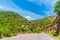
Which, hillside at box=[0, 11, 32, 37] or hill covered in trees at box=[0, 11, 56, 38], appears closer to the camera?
hillside at box=[0, 11, 32, 37]

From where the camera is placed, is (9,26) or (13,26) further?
(13,26)

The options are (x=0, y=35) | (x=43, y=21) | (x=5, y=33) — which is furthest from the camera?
(x=43, y=21)

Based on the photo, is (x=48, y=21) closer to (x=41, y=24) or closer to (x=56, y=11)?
(x=41, y=24)

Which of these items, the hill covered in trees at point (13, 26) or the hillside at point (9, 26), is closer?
the hillside at point (9, 26)

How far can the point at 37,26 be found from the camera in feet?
339

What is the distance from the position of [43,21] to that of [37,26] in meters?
8.44

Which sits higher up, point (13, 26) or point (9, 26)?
point (13, 26)

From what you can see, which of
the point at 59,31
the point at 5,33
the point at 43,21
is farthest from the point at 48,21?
the point at 5,33

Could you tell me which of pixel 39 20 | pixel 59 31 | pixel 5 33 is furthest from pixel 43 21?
pixel 5 33

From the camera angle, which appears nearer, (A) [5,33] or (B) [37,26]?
(A) [5,33]

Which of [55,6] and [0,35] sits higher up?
[55,6]

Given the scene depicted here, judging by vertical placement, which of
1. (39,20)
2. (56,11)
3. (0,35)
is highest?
(39,20)

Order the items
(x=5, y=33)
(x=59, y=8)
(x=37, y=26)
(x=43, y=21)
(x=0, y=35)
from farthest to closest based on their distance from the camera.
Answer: (x=43, y=21) < (x=37, y=26) < (x=59, y=8) < (x=5, y=33) < (x=0, y=35)

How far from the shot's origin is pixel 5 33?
109 ft
